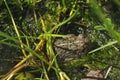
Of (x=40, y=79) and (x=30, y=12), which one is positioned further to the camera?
(x=30, y=12)

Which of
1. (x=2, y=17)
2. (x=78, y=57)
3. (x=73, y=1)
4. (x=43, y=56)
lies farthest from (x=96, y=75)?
(x=2, y=17)

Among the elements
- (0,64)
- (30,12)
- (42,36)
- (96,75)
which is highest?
(30,12)

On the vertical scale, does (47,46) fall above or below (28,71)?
above

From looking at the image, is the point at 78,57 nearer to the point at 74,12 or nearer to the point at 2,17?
the point at 74,12
